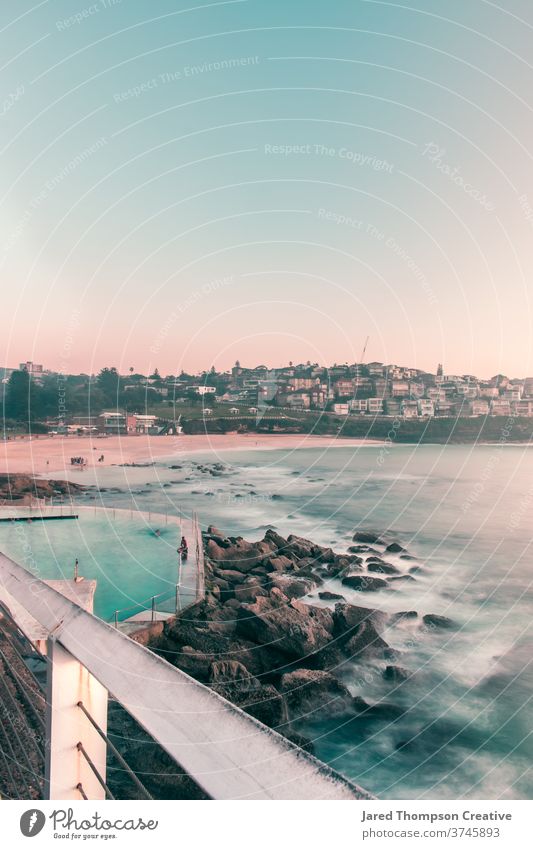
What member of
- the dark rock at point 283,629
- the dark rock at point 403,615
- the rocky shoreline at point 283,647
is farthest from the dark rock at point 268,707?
the dark rock at point 403,615

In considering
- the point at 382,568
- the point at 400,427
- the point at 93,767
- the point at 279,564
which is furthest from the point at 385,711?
the point at 400,427

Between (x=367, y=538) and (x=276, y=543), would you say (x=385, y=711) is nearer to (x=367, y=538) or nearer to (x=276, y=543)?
(x=276, y=543)

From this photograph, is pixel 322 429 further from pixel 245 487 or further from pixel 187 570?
pixel 187 570

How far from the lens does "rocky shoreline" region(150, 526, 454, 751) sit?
22.2 feet

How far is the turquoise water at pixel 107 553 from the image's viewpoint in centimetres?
937

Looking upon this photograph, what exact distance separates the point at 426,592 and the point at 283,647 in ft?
22.4

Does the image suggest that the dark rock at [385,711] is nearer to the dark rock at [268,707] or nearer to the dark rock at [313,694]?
the dark rock at [313,694]

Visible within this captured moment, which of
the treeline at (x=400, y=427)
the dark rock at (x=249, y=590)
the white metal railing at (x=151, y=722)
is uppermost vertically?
the white metal railing at (x=151, y=722)

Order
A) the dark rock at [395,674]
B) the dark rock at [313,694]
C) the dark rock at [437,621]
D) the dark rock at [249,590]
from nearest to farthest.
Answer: the dark rock at [313,694], the dark rock at [395,674], the dark rock at [249,590], the dark rock at [437,621]

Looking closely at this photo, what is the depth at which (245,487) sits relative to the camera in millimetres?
30375

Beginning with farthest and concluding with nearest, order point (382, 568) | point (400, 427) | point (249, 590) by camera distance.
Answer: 1. point (400, 427)
2. point (382, 568)
3. point (249, 590)

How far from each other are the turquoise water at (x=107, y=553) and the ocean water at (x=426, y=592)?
348 centimetres

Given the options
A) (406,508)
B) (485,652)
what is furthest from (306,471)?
(485,652)

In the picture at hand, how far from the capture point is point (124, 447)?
3903 centimetres
